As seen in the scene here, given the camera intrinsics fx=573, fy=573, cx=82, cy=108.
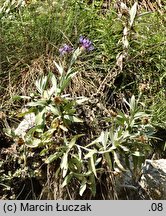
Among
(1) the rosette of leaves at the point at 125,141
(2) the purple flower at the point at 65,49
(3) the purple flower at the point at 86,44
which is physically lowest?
(1) the rosette of leaves at the point at 125,141

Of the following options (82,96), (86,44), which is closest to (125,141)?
(82,96)

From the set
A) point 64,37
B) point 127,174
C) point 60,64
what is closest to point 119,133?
point 127,174

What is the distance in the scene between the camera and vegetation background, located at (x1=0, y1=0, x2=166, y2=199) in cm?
300

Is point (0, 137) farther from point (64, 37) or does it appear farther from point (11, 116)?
point (64, 37)

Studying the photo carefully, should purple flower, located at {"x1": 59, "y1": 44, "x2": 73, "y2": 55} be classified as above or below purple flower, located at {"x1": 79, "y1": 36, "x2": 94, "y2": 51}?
below

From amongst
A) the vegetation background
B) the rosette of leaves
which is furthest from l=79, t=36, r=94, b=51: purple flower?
the rosette of leaves

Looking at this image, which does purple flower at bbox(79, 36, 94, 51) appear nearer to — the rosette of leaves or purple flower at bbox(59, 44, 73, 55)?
purple flower at bbox(59, 44, 73, 55)

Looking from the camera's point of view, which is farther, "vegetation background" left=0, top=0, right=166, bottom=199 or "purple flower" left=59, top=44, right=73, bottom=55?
"purple flower" left=59, top=44, right=73, bottom=55

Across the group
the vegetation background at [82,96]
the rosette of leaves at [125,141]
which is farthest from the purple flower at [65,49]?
the rosette of leaves at [125,141]

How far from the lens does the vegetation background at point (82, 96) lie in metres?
3.00

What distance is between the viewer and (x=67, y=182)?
9.67 ft

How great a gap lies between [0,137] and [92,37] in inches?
35.3

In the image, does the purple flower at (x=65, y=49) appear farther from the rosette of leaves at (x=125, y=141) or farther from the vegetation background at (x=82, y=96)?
the rosette of leaves at (x=125, y=141)

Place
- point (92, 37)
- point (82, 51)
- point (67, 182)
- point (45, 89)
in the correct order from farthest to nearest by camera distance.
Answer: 1. point (92, 37)
2. point (82, 51)
3. point (45, 89)
4. point (67, 182)
